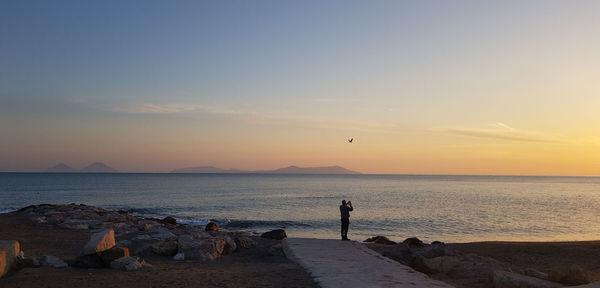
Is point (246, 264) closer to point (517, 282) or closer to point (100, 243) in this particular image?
point (100, 243)

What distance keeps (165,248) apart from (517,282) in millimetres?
10678

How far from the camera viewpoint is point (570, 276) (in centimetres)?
1141

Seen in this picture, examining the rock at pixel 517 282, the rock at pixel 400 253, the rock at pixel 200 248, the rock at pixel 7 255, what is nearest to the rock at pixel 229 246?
the rock at pixel 200 248

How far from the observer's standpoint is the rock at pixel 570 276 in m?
11.3

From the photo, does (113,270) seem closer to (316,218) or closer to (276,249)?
(276,249)

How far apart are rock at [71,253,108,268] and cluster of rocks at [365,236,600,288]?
10.0m

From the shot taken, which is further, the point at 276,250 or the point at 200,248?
the point at 276,250

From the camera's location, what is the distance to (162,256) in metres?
15.3

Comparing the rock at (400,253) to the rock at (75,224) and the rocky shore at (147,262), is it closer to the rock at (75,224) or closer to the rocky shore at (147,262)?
the rocky shore at (147,262)

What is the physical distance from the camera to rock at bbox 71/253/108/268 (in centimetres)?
1233

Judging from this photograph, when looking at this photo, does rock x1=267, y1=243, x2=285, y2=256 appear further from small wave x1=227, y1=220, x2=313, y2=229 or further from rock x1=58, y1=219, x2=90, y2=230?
small wave x1=227, y1=220, x2=313, y2=229

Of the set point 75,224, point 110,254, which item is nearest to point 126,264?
point 110,254

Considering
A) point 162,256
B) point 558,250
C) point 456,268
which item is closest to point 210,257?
point 162,256

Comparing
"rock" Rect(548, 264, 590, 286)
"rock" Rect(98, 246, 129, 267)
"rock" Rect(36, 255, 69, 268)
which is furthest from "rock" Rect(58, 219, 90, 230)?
"rock" Rect(548, 264, 590, 286)
